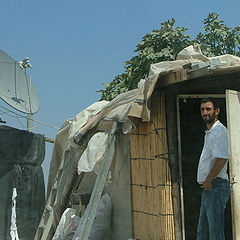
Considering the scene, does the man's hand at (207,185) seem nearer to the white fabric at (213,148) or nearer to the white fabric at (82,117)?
the white fabric at (213,148)

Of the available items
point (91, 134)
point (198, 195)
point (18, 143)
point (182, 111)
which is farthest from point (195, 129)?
point (18, 143)

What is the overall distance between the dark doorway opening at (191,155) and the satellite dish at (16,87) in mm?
3433

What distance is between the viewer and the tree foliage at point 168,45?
13.8 metres

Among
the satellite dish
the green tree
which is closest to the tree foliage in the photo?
the green tree

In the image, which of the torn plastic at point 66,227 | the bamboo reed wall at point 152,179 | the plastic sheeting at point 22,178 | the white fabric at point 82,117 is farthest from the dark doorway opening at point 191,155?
the plastic sheeting at point 22,178

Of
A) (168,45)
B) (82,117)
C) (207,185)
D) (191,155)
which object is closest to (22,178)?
(82,117)

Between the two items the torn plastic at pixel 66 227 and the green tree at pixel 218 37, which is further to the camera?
the green tree at pixel 218 37

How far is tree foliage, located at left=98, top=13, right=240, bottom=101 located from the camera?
13.8 m

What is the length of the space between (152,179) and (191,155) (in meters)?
1.27

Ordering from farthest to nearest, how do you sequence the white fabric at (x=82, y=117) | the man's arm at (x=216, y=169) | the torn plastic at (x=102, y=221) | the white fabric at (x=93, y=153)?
the white fabric at (x=82, y=117), the torn plastic at (x=102, y=221), the white fabric at (x=93, y=153), the man's arm at (x=216, y=169)

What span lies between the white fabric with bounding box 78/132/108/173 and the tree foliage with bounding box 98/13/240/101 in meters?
7.36

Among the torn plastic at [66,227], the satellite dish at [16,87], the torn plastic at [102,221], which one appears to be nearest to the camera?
the torn plastic at [102,221]

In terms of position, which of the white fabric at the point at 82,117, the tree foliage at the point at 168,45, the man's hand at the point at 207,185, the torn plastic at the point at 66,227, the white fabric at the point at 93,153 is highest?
the tree foliage at the point at 168,45

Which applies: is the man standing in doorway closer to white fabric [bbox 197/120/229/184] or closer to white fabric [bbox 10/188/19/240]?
white fabric [bbox 197/120/229/184]
